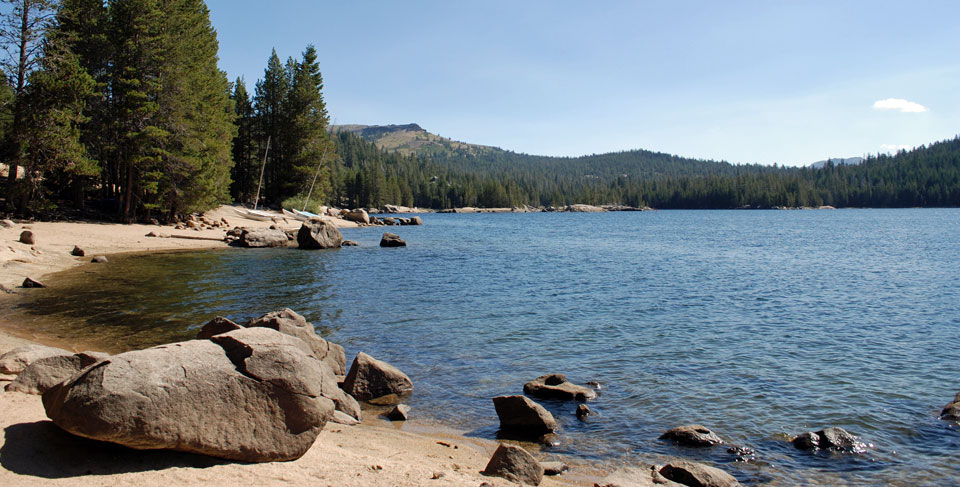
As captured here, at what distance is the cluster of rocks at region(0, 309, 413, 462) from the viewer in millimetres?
6246

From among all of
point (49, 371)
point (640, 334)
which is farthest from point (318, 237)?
point (49, 371)

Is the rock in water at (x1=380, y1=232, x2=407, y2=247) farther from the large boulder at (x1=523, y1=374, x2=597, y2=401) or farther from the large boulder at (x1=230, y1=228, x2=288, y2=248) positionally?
the large boulder at (x1=523, y1=374, x2=597, y2=401)

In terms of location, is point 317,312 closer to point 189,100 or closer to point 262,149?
point 189,100

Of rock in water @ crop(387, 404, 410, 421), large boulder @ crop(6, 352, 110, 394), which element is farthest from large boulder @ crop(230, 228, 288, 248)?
rock in water @ crop(387, 404, 410, 421)

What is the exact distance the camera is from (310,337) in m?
13.2

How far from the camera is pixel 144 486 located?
6.00m

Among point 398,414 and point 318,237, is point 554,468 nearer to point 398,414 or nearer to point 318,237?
point 398,414

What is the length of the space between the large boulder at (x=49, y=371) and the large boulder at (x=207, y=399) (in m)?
2.23

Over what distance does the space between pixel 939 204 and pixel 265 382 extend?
9666 inches

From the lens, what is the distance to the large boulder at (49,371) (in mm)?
8516

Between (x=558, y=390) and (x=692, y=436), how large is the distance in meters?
3.02

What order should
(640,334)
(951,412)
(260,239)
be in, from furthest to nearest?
1. (260,239)
2. (640,334)
3. (951,412)

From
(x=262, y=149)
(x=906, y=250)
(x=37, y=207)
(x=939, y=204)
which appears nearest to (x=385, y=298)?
(x=37, y=207)

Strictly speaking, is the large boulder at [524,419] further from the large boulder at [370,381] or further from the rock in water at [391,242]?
the rock in water at [391,242]
